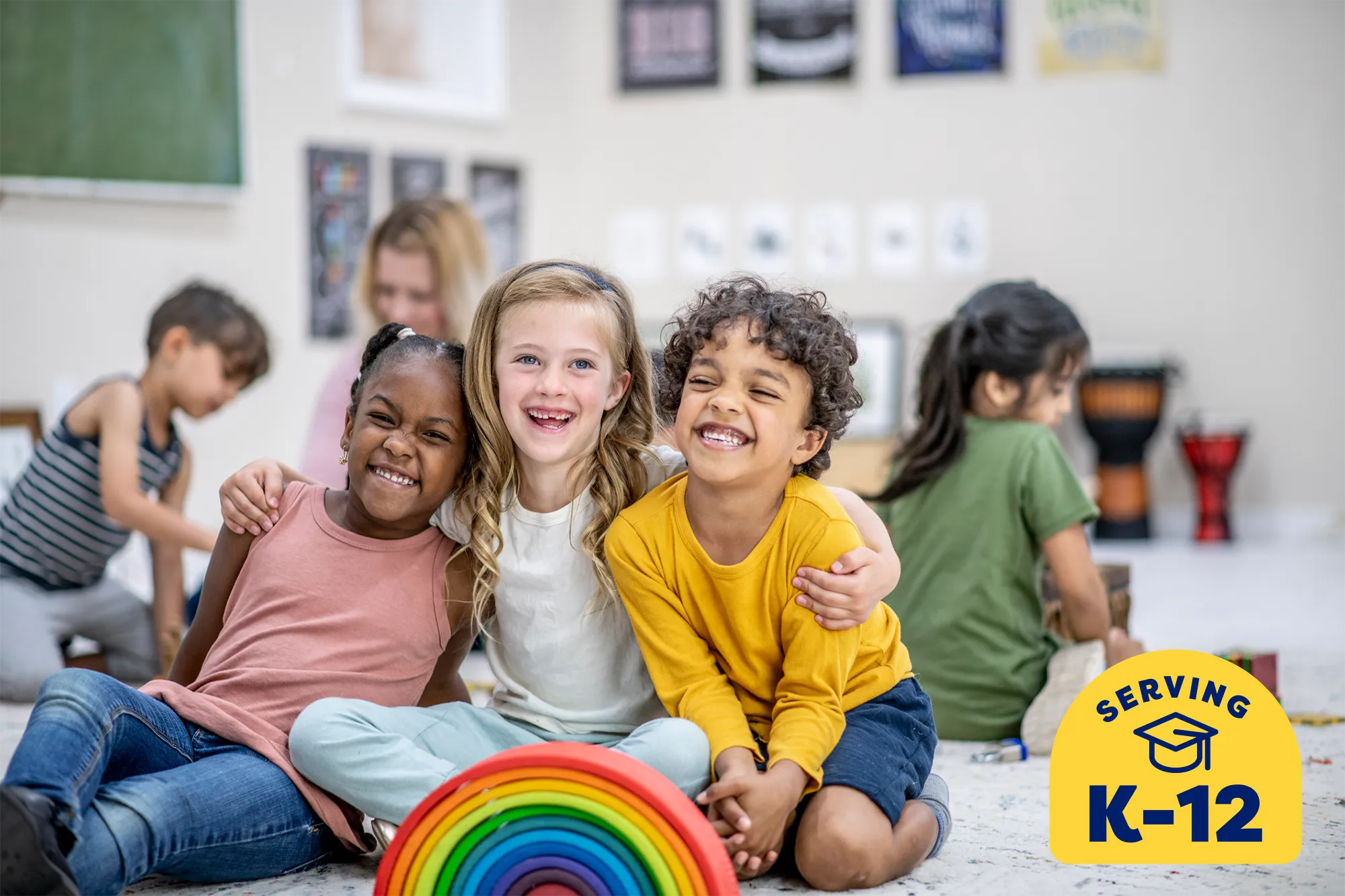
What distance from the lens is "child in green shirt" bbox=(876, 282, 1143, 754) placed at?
2287 millimetres

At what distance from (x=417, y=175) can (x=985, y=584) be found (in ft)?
13.0

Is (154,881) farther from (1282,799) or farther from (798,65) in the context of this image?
(798,65)

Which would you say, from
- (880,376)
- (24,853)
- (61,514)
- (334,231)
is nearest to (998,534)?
(24,853)

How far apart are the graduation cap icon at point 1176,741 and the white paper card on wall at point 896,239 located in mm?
4750

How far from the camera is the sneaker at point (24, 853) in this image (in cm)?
125

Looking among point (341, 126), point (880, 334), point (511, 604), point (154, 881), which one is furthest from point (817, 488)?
point (880, 334)

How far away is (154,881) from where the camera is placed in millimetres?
1604

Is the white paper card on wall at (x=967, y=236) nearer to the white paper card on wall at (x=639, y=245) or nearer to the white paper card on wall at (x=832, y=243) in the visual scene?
the white paper card on wall at (x=832, y=243)

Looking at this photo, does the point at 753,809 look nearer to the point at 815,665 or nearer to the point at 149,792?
the point at 815,665

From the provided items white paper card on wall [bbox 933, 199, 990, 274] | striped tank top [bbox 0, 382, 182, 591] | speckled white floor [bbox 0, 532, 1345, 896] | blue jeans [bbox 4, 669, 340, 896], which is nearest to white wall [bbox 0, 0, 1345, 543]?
white paper card on wall [bbox 933, 199, 990, 274]

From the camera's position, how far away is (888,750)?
1604 millimetres

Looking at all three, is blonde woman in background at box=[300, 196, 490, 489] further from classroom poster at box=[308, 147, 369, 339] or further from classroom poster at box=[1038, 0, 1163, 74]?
classroom poster at box=[1038, 0, 1163, 74]

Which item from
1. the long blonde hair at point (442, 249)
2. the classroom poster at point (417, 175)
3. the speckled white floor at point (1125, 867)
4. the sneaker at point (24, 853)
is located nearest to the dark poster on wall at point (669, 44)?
the classroom poster at point (417, 175)

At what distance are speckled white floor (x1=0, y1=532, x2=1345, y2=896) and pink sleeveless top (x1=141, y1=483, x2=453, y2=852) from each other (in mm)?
203
